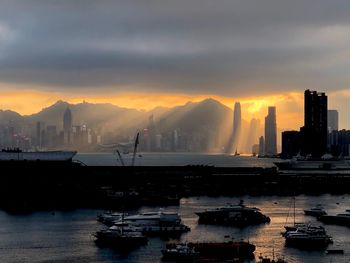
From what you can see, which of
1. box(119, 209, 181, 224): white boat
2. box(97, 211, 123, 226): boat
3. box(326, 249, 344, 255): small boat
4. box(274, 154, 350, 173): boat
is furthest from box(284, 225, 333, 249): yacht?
box(274, 154, 350, 173): boat

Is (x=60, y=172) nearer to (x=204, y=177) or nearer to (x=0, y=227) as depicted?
(x=204, y=177)

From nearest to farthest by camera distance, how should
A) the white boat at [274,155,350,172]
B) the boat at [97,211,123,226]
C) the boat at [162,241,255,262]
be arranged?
the boat at [162,241,255,262]
the boat at [97,211,123,226]
the white boat at [274,155,350,172]

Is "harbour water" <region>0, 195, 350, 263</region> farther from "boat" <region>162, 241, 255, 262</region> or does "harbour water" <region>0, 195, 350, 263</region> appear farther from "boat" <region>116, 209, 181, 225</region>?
"boat" <region>116, 209, 181, 225</region>

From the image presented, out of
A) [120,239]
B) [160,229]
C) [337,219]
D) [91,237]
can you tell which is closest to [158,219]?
[160,229]

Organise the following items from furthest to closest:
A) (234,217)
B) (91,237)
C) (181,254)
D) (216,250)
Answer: (234,217) < (91,237) < (216,250) < (181,254)

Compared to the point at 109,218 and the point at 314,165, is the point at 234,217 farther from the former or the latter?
the point at 314,165
